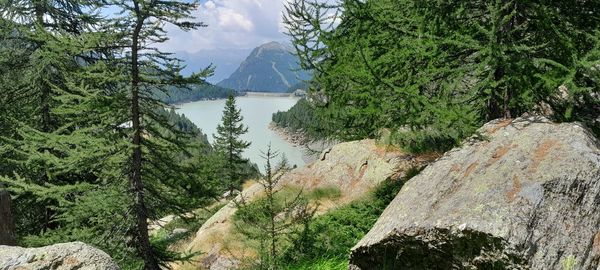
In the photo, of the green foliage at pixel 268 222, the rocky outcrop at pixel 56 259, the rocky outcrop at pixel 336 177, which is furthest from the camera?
the rocky outcrop at pixel 336 177

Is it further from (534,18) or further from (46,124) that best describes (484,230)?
(46,124)

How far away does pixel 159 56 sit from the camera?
10617 mm

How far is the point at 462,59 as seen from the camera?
27.3 feet

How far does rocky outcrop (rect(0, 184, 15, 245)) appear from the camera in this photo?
379 inches

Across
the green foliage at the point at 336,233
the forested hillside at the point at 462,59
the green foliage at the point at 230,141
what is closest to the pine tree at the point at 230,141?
the green foliage at the point at 230,141

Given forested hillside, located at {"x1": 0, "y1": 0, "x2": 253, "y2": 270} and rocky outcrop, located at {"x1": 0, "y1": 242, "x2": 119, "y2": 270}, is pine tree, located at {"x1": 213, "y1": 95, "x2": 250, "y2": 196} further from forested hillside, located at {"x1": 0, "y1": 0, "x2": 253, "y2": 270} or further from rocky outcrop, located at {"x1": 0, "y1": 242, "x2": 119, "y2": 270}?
rocky outcrop, located at {"x1": 0, "y1": 242, "x2": 119, "y2": 270}

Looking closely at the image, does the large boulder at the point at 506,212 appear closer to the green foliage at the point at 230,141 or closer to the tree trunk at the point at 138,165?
the tree trunk at the point at 138,165

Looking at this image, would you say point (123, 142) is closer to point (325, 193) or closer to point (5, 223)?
point (5, 223)

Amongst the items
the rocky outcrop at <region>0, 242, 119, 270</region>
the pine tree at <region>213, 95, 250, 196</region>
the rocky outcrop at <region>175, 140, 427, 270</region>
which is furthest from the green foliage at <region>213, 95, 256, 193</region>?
the rocky outcrop at <region>0, 242, 119, 270</region>

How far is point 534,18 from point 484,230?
500 cm

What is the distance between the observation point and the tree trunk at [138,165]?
10266 millimetres

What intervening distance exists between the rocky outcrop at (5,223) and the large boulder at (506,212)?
852 cm

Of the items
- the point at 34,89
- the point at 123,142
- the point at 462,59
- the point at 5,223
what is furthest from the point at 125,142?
the point at 34,89

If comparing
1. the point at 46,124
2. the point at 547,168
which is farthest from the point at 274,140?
the point at 547,168
